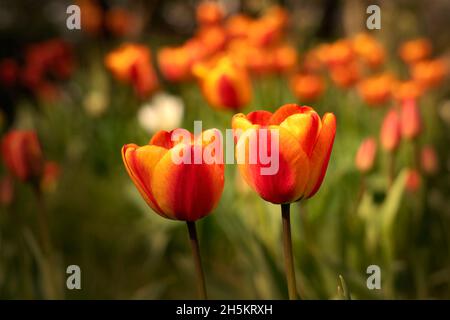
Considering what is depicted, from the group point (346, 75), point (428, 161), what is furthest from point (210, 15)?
point (428, 161)

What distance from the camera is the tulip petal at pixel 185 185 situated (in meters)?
0.55

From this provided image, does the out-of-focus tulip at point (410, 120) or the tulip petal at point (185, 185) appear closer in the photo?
the tulip petal at point (185, 185)

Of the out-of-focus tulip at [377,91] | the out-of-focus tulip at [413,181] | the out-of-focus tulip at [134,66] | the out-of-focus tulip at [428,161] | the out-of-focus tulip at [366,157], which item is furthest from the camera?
the out-of-focus tulip at [134,66]

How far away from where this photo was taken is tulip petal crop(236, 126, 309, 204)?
1.73ft

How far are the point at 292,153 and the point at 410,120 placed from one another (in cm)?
70

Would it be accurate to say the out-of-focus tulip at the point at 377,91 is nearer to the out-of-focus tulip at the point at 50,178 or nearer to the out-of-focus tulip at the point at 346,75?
the out-of-focus tulip at the point at 346,75

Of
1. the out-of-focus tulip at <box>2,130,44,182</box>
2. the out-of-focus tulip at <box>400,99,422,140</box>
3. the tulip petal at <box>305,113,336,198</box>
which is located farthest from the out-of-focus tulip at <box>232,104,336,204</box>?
the out-of-focus tulip at <box>400,99,422,140</box>

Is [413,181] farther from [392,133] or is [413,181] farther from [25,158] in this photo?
[25,158]

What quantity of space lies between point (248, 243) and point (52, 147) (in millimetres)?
1436

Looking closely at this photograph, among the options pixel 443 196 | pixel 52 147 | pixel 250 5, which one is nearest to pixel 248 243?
pixel 443 196

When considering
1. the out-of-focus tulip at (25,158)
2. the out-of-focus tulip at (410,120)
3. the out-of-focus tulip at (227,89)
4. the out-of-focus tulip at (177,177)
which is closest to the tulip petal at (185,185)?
the out-of-focus tulip at (177,177)

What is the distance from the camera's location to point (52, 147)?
2254 mm

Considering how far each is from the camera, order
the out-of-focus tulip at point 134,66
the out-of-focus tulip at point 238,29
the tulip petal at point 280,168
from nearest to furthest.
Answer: the tulip petal at point 280,168
the out-of-focus tulip at point 134,66
the out-of-focus tulip at point 238,29

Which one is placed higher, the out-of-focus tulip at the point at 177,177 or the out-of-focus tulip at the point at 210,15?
the out-of-focus tulip at the point at 210,15
